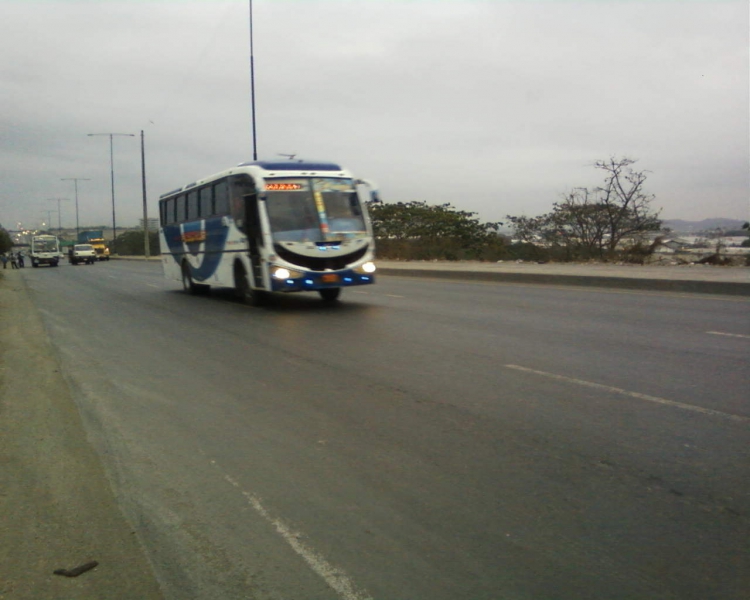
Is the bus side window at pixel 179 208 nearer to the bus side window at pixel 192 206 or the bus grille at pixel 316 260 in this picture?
the bus side window at pixel 192 206

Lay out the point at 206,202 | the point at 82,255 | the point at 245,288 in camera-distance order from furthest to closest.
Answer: the point at 82,255, the point at 206,202, the point at 245,288

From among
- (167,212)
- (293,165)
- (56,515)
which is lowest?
(56,515)

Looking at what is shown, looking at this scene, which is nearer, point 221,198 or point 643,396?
point 643,396

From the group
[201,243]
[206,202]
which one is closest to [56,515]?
[206,202]

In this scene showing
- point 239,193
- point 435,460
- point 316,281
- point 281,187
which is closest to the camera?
point 435,460

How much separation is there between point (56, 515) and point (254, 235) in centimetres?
1137

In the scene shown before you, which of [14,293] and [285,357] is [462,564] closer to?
[285,357]

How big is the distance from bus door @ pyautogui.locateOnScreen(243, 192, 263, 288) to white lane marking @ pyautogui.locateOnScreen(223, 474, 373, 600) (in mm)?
11165

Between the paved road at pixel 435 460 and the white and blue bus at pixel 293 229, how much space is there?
3888 mm

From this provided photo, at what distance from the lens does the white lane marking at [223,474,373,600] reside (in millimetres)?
3537

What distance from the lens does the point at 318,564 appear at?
12.6ft

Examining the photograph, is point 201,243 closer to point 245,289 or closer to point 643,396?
point 245,289

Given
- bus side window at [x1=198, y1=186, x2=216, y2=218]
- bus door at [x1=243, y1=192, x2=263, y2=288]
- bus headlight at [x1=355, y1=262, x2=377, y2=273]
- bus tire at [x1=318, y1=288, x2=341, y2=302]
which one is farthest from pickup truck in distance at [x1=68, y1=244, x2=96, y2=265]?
bus headlight at [x1=355, y1=262, x2=377, y2=273]

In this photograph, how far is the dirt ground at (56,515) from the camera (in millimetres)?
3736
